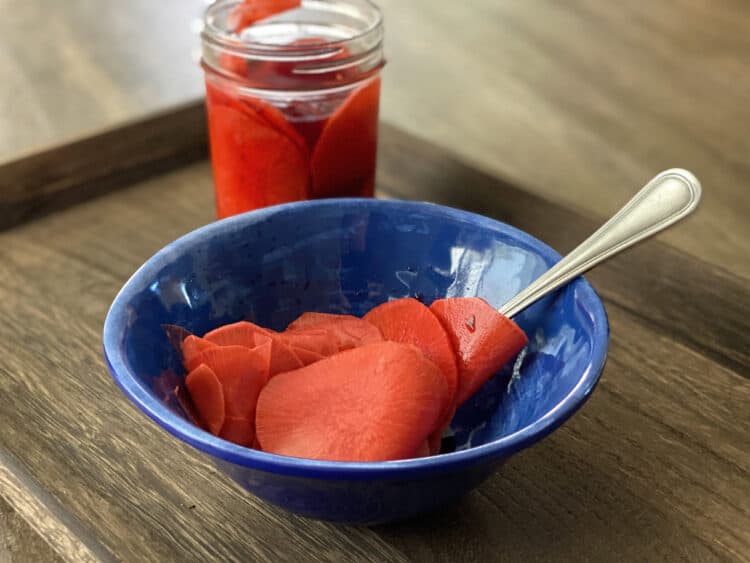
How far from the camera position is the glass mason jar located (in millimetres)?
749

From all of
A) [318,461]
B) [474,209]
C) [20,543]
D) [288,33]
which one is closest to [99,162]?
[288,33]

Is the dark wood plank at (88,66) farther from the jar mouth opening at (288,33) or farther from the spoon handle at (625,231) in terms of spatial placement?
the spoon handle at (625,231)

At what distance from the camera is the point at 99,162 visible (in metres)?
0.96

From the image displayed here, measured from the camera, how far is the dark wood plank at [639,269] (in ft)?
2.48

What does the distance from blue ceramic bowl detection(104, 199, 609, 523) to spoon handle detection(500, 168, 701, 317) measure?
14 mm

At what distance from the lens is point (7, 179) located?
35.5 inches

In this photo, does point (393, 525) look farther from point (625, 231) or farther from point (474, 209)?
point (474, 209)

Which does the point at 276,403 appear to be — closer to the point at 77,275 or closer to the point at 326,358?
the point at 326,358

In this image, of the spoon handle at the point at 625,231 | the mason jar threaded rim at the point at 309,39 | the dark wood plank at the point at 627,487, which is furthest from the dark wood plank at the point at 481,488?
the mason jar threaded rim at the point at 309,39

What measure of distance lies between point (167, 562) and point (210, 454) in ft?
0.35

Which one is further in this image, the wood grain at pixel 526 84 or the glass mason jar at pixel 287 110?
A: the wood grain at pixel 526 84

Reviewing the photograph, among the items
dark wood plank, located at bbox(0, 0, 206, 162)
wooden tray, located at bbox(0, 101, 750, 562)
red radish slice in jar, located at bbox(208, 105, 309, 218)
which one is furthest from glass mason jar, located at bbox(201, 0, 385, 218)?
dark wood plank, located at bbox(0, 0, 206, 162)

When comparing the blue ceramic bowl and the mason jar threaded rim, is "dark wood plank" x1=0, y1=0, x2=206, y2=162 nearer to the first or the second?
the mason jar threaded rim

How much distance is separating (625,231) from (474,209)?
11.6 inches
